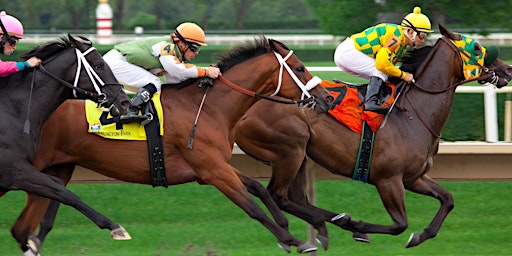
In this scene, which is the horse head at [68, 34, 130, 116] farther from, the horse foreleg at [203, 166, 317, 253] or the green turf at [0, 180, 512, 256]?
the green turf at [0, 180, 512, 256]

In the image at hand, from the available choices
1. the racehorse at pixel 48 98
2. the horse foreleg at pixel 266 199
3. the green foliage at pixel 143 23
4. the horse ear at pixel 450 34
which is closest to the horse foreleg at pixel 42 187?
the racehorse at pixel 48 98

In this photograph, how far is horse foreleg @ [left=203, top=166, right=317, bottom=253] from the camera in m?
6.34

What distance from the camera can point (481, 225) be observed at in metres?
8.34

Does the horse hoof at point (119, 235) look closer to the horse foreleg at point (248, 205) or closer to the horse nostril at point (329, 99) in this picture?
the horse foreleg at point (248, 205)

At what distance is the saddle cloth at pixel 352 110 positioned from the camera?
23.5 ft

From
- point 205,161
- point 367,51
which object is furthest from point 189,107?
point 367,51

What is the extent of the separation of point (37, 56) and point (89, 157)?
0.74m

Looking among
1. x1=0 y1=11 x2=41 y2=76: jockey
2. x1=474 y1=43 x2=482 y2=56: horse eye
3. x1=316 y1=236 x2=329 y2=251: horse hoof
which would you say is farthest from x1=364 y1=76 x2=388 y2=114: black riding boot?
x1=0 y1=11 x2=41 y2=76: jockey

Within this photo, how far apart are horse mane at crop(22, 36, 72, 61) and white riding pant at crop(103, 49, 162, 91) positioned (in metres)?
0.40

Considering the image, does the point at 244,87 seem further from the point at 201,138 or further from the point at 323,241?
the point at 323,241

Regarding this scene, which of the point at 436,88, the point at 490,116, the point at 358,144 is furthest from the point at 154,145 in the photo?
the point at 490,116

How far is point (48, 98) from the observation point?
6.23m

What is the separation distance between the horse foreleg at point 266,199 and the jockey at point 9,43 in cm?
164

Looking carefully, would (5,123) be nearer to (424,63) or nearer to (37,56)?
(37,56)
